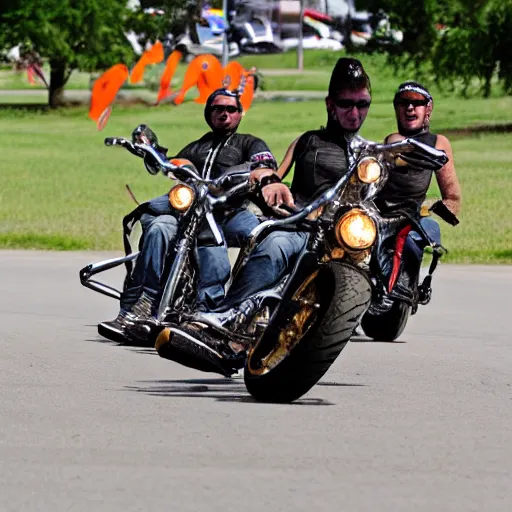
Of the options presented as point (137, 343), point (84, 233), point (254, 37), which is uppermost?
point (137, 343)

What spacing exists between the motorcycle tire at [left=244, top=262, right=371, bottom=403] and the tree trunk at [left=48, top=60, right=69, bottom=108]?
211ft

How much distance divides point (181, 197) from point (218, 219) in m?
0.71

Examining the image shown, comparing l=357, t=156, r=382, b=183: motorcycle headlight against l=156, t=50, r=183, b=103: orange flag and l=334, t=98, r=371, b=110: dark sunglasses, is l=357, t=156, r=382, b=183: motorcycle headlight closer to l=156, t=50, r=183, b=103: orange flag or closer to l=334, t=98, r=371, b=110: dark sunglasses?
l=334, t=98, r=371, b=110: dark sunglasses

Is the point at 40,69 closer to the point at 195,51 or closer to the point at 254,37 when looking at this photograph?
the point at 195,51

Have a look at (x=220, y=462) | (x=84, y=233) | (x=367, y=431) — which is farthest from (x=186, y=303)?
(x=84, y=233)

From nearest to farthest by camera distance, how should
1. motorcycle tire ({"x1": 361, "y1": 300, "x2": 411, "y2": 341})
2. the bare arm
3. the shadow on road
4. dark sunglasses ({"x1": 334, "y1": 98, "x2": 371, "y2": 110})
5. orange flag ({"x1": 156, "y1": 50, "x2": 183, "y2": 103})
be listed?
the shadow on road
dark sunglasses ({"x1": 334, "y1": 98, "x2": 371, "y2": 110})
motorcycle tire ({"x1": 361, "y1": 300, "x2": 411, "y2": 341})
the bare arm
orange flag ({"x1": 156, "y1": 50, "x2": 183, "y2": 103})

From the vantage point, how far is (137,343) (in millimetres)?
10883

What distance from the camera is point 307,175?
10.5 metres

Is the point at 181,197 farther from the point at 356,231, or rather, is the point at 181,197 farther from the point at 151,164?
the point at 356,231

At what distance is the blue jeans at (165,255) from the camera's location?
10.3 metres

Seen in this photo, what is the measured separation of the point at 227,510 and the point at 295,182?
5051 millimetres

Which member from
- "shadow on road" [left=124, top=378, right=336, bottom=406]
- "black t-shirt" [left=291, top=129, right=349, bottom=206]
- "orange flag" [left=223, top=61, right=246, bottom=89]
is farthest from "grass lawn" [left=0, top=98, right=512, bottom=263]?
"shadow on road" [left=124, top=378, right=336, bottom=406]

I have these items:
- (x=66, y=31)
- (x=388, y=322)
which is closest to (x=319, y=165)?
(x=388, y=322)

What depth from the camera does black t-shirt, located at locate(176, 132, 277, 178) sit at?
1118 centimetres
